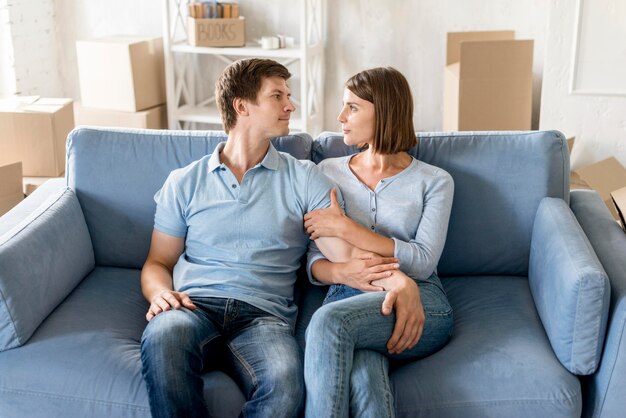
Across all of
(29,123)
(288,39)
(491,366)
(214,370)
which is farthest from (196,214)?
(288,39)

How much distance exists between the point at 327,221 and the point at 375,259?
0.15 m

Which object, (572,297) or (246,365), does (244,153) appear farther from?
(572,297)

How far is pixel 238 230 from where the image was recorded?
6.63ft

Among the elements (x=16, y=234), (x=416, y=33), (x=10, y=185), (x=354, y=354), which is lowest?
(x=354, y=354)

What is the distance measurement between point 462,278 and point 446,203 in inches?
11.5

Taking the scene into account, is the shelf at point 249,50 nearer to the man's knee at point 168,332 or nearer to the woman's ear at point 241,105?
the woman's ear at point 241,105

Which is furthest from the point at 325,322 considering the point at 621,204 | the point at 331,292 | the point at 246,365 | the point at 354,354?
the point at 621,204

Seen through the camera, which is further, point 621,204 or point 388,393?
point 621,204

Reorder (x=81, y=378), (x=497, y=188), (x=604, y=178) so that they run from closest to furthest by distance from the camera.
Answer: (x=81, y=378)
(x=497, y=188)
(x=604, y=178)

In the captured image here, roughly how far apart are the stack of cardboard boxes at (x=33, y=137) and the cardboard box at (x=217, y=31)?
0.93m

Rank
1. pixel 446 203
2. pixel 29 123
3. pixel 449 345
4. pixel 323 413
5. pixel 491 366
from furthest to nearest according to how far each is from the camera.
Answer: pixel 29 123
pixel 446 203
pixel 449 345
pixel 491 366
pixel 323 413

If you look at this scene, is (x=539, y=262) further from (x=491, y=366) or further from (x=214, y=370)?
(x=214, y=370)

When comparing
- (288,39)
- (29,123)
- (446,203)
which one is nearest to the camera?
(446,203)

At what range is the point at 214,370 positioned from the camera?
1.83 meters
